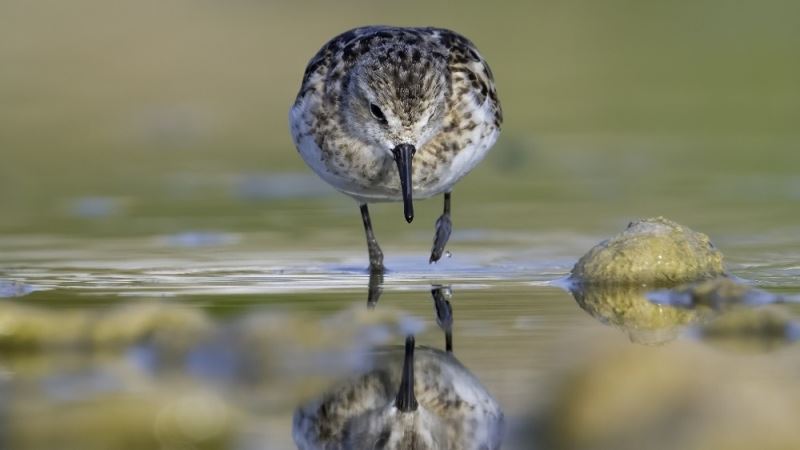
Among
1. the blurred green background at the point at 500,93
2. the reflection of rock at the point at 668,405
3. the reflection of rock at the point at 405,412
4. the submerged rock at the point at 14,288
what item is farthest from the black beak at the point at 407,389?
the blurred green background at the point at 500,93

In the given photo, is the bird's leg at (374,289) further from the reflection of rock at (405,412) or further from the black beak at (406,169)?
the reflection of rock at (405,412)

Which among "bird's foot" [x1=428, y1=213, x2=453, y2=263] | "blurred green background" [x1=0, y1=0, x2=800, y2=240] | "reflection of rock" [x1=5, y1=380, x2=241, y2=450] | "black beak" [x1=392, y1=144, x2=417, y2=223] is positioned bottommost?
"reflection of rock" [x1=5, y1=380, x2=241, y2=450]

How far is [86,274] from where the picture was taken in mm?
7188

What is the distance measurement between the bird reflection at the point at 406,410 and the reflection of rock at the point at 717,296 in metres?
1.32

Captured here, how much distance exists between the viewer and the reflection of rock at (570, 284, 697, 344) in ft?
18.0

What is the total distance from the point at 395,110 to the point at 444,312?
49.3 inches

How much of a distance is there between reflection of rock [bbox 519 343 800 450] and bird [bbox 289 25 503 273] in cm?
229

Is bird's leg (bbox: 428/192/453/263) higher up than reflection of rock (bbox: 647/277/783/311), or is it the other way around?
bird's leg (bbox: 428/192/453/263)

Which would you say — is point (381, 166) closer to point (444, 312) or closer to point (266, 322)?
point (444, 312)

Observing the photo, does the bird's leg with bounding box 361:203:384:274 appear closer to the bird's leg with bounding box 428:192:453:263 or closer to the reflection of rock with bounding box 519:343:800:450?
the bird's leg with bounding box 428:192:453:263

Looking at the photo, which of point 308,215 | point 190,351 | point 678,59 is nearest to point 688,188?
point 308,215

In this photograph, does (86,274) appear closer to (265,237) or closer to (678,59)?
(265,237)

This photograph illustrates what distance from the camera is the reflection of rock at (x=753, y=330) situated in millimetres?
5160

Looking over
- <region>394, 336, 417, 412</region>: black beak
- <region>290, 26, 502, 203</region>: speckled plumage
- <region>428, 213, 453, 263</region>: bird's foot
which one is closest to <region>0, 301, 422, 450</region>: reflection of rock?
<region>394, 336, 417, 412</region>: black beak
